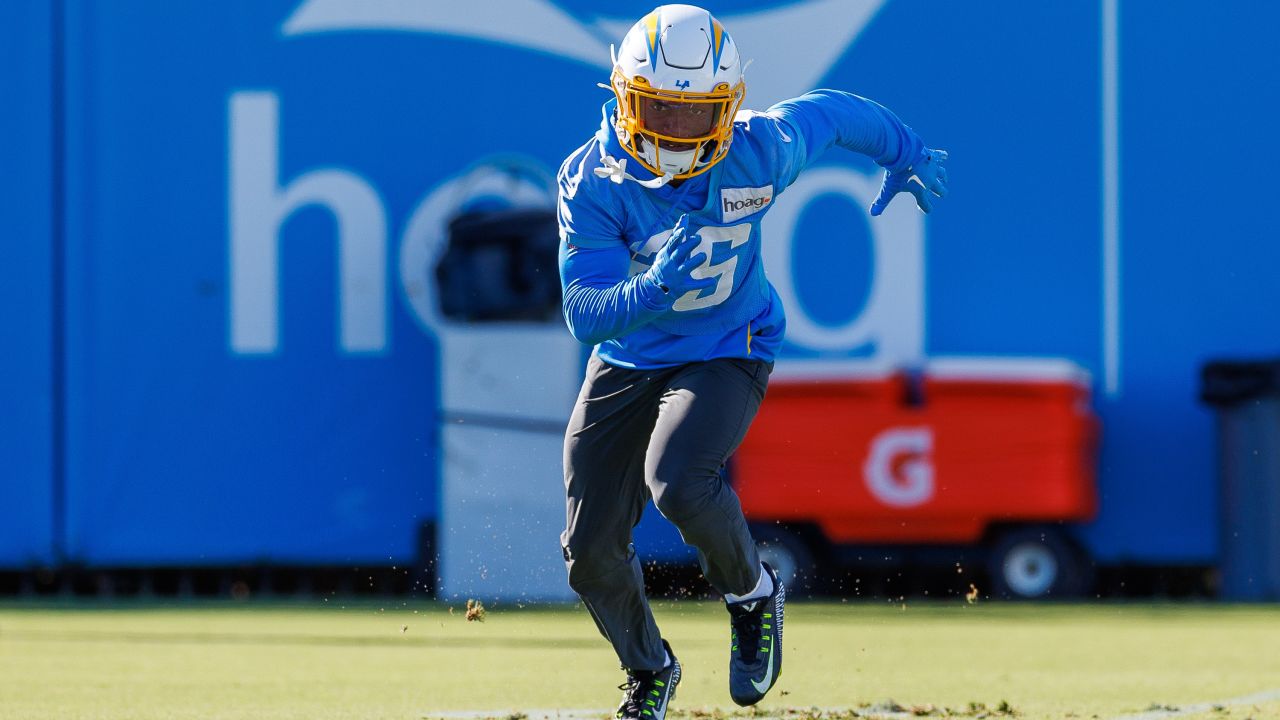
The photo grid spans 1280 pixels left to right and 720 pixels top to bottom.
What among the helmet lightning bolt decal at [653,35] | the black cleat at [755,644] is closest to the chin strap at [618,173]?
the helmet lightning bolt decal at [653,35]

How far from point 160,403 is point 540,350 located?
2.43 meters

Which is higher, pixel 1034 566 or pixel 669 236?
pixel 669 236

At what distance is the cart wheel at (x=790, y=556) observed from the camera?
36.6 ft

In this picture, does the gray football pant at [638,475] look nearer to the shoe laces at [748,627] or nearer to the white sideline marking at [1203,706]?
the shoe laces at [748,627]

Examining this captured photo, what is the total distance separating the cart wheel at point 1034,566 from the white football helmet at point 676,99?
6.22 meters

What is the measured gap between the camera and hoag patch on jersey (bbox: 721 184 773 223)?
5.48 meters

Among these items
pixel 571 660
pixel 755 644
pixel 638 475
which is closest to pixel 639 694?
pixel 755 644

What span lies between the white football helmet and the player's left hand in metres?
0.95

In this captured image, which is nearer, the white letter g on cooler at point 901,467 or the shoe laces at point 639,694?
the shoe laces at point 639,694

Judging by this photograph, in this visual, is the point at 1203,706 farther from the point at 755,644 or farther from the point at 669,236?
the point at 669,236

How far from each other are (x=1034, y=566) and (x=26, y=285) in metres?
6.29

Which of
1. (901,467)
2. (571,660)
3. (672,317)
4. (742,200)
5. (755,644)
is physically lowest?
(571,660)

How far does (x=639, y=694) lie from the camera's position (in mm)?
5859

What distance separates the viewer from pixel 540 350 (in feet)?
36.1
